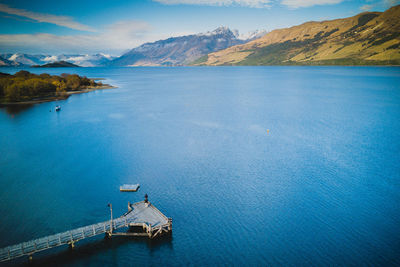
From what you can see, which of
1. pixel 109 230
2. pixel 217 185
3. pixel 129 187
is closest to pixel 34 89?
pixel 129 187

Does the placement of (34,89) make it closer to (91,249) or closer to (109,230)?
(109,230)

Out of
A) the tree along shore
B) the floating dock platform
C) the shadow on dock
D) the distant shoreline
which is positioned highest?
the tree along shore

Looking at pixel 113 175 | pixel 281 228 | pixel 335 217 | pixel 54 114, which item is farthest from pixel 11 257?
pixel 54 114

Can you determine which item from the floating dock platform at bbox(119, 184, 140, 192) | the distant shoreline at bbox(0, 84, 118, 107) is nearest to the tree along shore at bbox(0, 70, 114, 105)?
the distant shoreline at bbox(0, 84, 118, 107)

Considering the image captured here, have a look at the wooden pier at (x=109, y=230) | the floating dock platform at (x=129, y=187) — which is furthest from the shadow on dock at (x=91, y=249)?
the floating dock platform at (x=129, y=187)

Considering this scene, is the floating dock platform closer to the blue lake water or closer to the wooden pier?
the blue lake water

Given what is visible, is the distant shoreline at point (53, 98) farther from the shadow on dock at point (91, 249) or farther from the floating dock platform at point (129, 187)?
the shadow on dock at point (91, 249)
